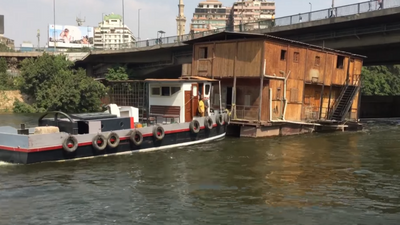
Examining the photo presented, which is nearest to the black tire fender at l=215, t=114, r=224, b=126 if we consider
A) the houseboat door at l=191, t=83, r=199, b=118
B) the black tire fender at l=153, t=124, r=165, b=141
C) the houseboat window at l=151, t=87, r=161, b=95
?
the houseboat door at l=191, t=83, r=199, b=118

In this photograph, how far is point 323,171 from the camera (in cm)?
1247

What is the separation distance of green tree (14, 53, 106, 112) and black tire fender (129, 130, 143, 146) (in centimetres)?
2803

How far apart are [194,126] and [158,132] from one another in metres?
2.29

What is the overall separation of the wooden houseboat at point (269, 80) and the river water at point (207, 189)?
223 inches

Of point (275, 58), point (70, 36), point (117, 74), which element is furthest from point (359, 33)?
point (70, 36)

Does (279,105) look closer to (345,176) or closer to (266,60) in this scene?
(266,60)

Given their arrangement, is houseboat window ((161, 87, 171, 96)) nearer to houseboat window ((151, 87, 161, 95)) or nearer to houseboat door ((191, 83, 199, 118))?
houseboat window ((151, 87, 161, 95))

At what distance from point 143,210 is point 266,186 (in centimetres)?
390

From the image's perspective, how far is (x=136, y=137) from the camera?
14695 millimetres

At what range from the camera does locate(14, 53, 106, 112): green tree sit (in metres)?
40.5

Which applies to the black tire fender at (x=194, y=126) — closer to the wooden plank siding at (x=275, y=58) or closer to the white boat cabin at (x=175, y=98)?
the white boat cabin at (x=175, y=98)

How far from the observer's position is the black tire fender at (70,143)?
12531 mm

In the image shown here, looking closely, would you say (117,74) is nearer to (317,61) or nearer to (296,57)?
A: (317,61)

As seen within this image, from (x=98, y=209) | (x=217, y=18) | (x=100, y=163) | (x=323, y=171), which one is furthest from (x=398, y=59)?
(x=217, y=18)
